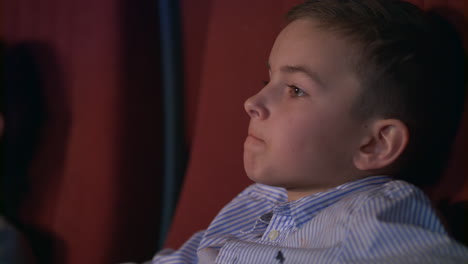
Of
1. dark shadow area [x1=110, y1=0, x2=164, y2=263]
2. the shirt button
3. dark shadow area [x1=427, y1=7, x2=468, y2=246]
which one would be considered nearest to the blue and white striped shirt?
the shirt button

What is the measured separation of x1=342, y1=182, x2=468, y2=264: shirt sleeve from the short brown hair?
0.14 meters

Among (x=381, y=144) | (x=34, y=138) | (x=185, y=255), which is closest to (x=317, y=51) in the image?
(x=381, y=144)

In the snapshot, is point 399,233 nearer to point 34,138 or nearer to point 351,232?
point 351,232

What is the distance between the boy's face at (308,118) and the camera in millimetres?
616

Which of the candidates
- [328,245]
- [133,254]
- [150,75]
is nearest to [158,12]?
[150,75]

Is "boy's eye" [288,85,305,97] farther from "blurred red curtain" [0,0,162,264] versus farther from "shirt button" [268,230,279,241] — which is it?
"blurred red curtain" [0,0,162,264]

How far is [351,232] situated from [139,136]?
0.71 metres

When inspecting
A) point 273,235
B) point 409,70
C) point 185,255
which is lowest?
point 185,255

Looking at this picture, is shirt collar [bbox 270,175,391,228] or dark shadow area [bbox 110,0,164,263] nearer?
shirt collar [bbox 270,175,391,228]

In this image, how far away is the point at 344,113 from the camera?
0.61m

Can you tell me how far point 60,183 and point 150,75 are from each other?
36 centimetres

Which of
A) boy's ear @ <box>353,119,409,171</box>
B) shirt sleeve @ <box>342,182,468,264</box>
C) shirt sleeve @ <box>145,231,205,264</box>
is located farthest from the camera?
shirt sleeve @ <box>145,231,205,264</box>

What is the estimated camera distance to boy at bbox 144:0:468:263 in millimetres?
610

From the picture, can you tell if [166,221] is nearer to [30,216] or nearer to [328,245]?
[30,216]
